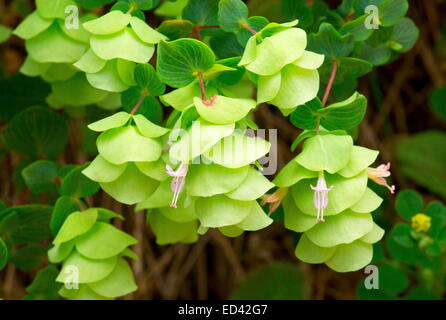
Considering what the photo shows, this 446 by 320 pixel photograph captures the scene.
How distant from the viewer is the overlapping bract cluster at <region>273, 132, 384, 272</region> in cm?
58

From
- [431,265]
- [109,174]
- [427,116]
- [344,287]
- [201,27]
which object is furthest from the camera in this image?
[427,116]

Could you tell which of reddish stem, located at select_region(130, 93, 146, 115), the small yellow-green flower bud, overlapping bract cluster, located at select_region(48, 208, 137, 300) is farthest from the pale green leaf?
the small yellow-green flower bud

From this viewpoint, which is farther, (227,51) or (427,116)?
(427,116)

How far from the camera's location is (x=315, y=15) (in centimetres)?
79

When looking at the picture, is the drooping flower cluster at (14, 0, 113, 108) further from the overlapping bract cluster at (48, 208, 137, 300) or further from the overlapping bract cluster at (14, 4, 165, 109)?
the overlapping bract cluster at (48, 208, 137, 300)

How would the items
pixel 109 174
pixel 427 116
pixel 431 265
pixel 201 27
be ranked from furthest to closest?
1. pixel 427 116
2. pixel 431 265
3. pixel 201 27
4. pixel 109 174

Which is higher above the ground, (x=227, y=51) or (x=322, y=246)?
(x=227, y=51)

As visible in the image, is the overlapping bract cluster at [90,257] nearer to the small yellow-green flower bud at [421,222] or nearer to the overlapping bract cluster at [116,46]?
the overlapping bract cluster at [116,46]

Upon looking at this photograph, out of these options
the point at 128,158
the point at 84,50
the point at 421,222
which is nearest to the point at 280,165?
the point at 421,222

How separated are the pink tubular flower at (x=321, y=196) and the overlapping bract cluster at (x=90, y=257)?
0.23 m

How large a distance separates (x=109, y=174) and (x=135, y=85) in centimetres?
11

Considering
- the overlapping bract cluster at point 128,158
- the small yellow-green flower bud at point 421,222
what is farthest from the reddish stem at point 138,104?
the small yellow-green flower bud at point 421,222

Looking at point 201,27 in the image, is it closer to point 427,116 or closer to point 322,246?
point 322,246
